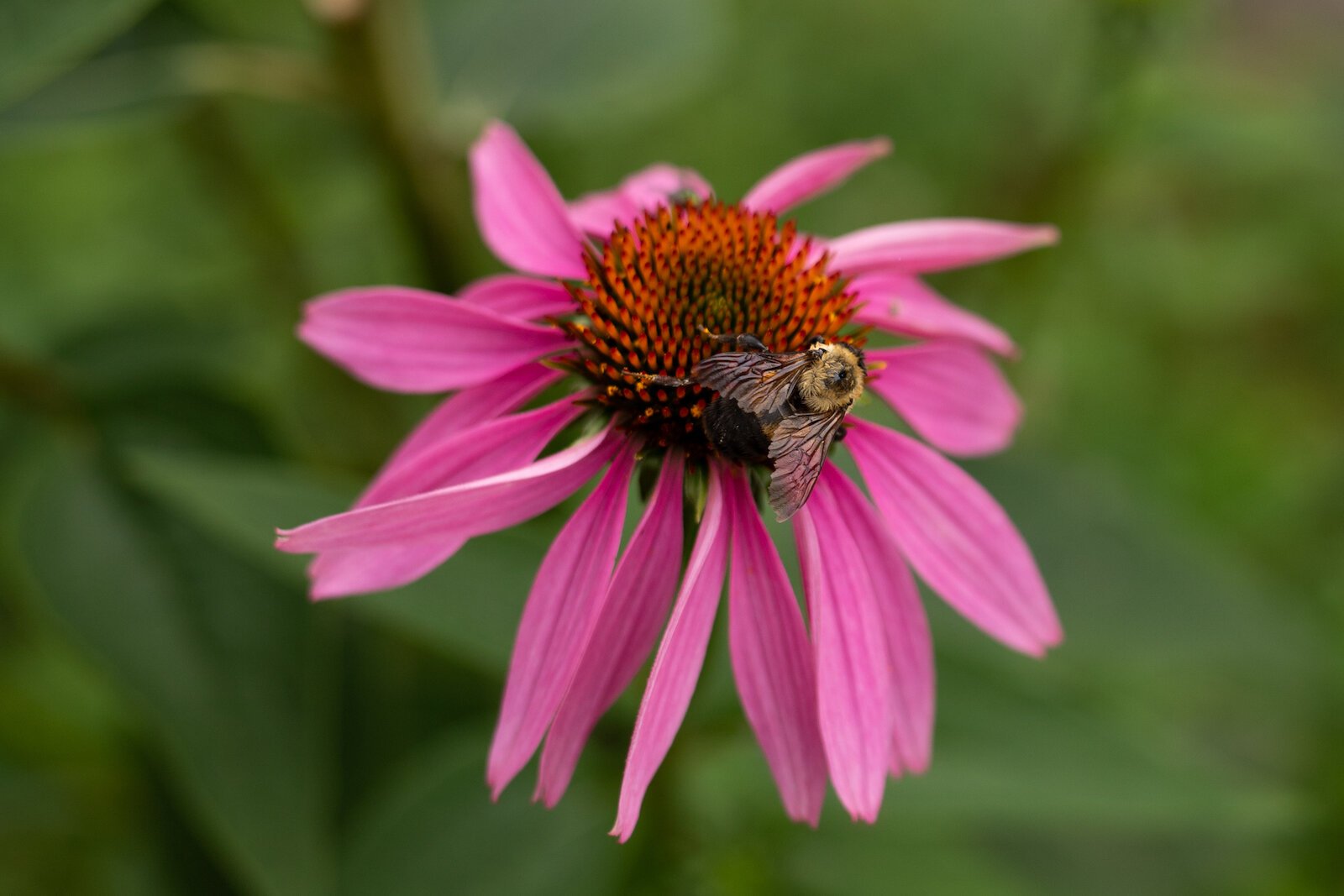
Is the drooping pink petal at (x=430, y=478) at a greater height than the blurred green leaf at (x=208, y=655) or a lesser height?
greater

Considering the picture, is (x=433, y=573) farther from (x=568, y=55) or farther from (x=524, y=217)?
(x=568, y=55)

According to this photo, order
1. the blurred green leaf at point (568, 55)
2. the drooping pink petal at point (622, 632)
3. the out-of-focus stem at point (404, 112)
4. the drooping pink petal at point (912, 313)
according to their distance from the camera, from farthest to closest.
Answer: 1. the blurred green leaf at point (568, 55)
2. the out-of-focus stem at point (404, 112)
3. the drooping pink petal at point (912, 313)
4. the drooping pink petal at point (622, 632)

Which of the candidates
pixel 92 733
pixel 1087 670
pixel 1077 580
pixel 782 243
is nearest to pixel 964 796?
pixel 1077 580

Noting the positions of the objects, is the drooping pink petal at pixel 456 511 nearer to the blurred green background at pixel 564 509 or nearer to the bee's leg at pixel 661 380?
the bee's leg at pixel 661 380

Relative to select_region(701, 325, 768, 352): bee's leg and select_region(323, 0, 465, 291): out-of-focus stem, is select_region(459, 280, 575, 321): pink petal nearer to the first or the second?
select_region(701, 325, 768, 352): bee's leg

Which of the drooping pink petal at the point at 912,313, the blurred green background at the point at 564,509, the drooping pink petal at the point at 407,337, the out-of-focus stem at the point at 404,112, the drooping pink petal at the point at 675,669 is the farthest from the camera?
Answer: the out-of-focus stem at the point at 404,112

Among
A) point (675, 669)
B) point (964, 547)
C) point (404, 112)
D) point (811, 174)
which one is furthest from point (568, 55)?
point (675, 669)

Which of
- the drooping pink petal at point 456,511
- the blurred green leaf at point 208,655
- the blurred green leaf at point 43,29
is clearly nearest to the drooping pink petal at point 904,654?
the drooping pink petal at point 456,511

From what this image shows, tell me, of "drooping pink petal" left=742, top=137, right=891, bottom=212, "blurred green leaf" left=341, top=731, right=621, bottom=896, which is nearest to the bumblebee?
"drooping pink petal" left=742, top=137, right=891, bottom=212
